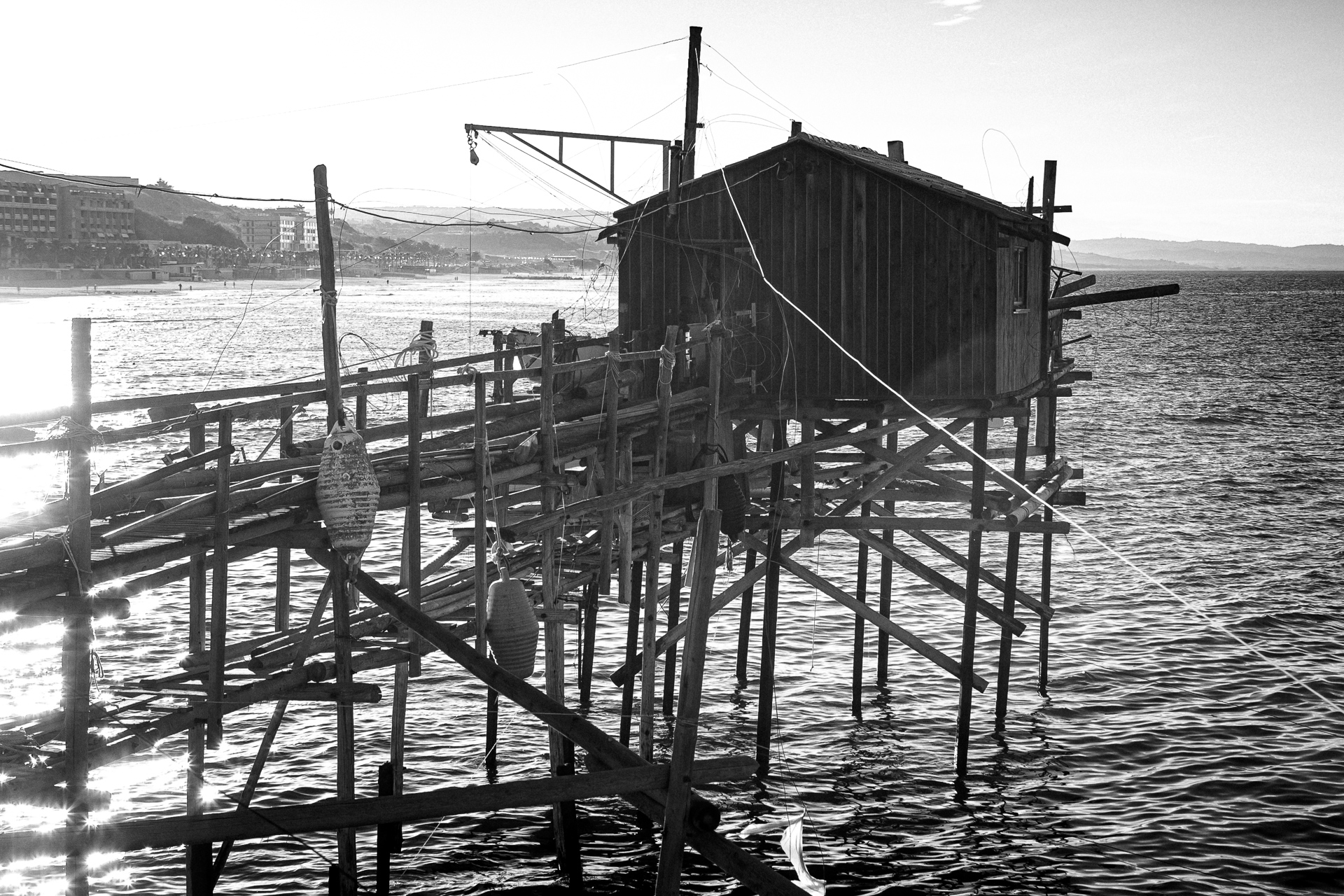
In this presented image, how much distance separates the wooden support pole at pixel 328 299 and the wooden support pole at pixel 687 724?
3.19 metres

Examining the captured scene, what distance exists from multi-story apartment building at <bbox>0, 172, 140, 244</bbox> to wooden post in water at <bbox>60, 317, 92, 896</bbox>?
6092 inches

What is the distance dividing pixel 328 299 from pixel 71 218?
184 m

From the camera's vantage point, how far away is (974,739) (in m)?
19.2

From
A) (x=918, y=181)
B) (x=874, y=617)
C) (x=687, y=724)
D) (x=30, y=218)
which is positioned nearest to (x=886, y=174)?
(x=918, y=181)

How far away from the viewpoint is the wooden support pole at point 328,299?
10.2m

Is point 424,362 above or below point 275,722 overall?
above

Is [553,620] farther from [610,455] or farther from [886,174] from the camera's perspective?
[886,174]

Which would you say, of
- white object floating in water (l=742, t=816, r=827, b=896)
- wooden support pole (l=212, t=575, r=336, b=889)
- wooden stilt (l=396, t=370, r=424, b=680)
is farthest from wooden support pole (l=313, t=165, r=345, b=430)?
white object floating in water (l=742, t=816, r=827, b=896)

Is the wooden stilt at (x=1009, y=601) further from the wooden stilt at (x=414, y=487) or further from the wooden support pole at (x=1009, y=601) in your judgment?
Result: the wooden stilt at (x=414, y=487)

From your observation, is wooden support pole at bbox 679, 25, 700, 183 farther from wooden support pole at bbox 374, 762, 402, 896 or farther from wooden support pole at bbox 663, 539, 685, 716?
wooden support pole at bbox 374, 762, 402, 896

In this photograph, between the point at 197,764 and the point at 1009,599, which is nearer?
the point at 197,764

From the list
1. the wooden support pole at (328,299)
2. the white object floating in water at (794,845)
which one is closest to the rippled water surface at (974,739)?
the white object floating in water at (794,845)

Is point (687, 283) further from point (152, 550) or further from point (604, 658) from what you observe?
point (152, 550)

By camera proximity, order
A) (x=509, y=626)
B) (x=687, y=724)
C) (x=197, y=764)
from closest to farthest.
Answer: (x=687, y=724), (x=197, y=764), (x=509, y=626)
